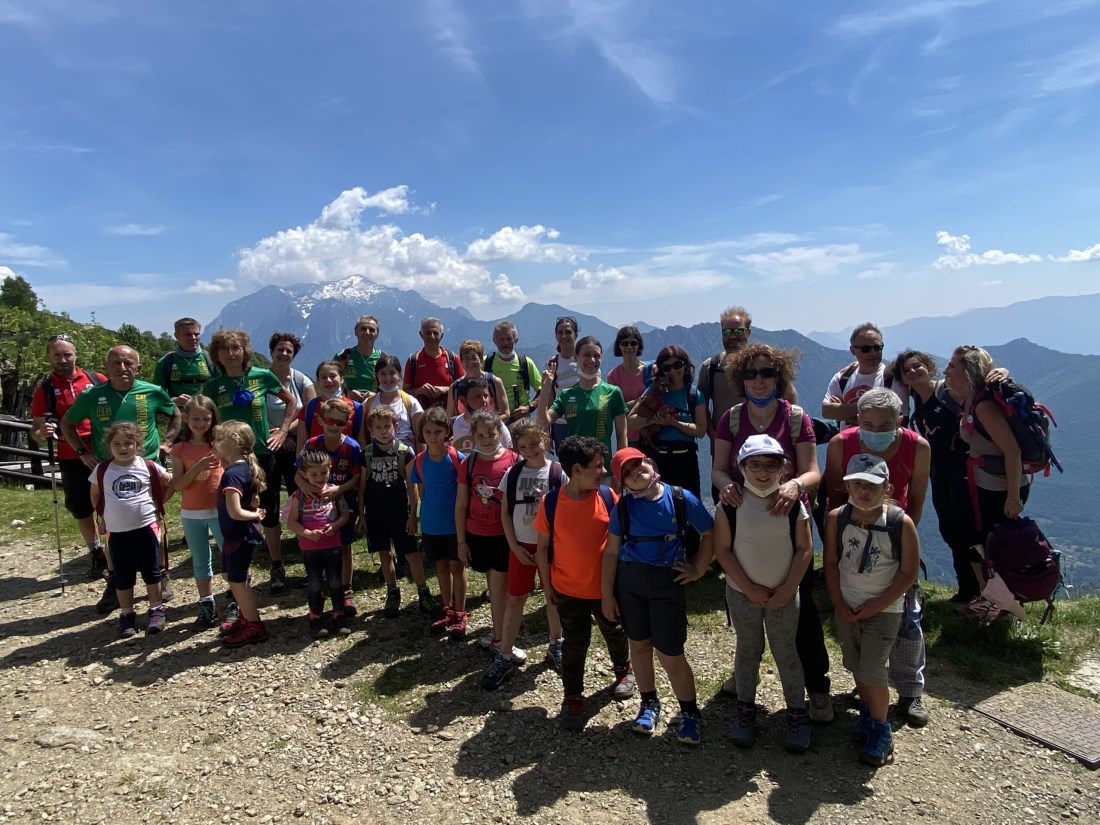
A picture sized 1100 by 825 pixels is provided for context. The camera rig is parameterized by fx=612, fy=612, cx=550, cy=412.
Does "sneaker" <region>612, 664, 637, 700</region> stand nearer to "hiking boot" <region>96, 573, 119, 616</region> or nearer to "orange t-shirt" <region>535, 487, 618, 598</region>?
"orange t-shirt" <region>535, 487, 618, 598</region>

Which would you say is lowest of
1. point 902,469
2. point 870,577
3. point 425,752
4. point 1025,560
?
point 425,752

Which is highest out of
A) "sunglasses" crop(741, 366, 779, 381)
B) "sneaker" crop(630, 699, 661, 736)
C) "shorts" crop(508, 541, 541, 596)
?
"sunglasses" crop(741, 366, 779, 381)

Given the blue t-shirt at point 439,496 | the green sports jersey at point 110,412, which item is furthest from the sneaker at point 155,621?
the blue t-shirt at point 439,496

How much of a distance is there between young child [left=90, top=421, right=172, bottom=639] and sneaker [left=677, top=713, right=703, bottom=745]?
17.9 feet

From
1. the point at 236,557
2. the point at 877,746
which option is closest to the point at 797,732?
the point at 877,746

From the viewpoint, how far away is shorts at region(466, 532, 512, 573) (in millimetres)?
5684

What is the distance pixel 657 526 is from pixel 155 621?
5557 millimetres

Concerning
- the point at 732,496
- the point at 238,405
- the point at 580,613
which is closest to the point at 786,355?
the point at 732,496

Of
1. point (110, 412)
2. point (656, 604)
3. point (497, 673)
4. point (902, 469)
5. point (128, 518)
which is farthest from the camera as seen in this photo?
point (110, 412)

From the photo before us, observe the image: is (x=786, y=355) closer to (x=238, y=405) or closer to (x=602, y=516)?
(x=602, y=516)

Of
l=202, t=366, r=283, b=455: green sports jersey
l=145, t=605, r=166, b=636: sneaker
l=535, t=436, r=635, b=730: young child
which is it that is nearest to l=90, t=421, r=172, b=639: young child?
l=145, t=605, r=166, b=636: sneaker

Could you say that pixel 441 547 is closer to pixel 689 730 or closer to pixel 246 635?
pixel 246 635

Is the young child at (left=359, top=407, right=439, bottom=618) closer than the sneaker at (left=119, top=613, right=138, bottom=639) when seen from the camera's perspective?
No

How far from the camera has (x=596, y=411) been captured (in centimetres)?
678
